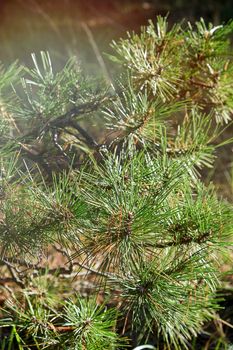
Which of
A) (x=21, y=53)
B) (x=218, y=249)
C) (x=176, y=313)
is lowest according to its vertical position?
(x=176, y=313)

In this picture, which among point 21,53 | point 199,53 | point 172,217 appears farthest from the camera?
point 21,53

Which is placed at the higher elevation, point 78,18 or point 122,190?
point 78,18

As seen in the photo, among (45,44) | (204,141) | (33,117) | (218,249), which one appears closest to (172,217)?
(218,249)

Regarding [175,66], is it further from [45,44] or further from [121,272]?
[45,44]

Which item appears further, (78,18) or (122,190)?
(78,18)

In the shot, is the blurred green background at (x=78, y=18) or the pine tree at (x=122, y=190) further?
the blurred green background at (x=78, y=18)

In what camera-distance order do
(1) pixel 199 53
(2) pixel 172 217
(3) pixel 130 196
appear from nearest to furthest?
(3) pixel 130 196, (2) pixel 172 217, (1) pixel 199 53

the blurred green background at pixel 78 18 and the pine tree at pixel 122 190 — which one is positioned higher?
the blurred green background at pixel 78 18

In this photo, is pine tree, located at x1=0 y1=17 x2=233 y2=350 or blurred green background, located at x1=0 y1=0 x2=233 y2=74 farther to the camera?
blurred green background, located at x1=0 y1=0 x2=233 y2=74
